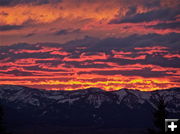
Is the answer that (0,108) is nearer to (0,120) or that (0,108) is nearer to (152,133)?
(0,120)

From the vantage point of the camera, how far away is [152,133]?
6581 centimetres

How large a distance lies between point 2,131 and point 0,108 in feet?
14.8

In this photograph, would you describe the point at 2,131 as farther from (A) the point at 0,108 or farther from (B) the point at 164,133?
(B) the point at 164,133

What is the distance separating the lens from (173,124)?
59.7 meters

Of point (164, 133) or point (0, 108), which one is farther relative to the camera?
point (0, 108)

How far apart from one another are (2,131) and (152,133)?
63.9 ft

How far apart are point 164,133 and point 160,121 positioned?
340 centimetres

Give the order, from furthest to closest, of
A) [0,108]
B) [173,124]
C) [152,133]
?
[0,108] < [152,133] < [173,124]

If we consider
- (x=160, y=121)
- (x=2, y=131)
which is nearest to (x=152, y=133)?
(x=160, y=121)

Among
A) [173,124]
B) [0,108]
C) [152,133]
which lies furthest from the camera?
[0,108]

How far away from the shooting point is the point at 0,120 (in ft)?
228

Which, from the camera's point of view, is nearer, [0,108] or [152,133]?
[152,133]

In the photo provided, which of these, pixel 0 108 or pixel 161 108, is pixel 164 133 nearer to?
pixel 161 108

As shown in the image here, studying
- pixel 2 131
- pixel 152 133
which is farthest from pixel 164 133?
pixel 2 131
